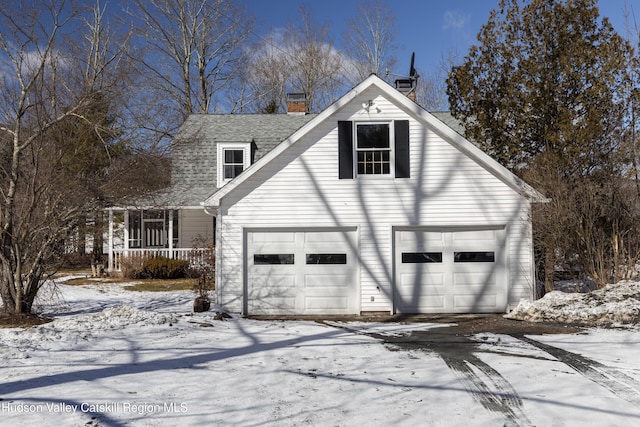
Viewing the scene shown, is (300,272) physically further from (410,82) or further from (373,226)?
(410,82)

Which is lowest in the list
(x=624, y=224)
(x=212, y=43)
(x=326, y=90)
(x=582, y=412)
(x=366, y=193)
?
(x=582, y=412)

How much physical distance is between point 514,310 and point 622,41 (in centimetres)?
827

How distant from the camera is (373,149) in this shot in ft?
40.8

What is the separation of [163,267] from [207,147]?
516 cm

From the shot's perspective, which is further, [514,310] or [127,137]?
[127,137]

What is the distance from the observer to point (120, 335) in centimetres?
915

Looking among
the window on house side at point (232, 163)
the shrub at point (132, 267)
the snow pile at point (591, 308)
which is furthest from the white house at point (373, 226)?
the shrub at point (132, 267)

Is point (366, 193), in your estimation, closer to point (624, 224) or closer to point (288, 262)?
point (288, 262)

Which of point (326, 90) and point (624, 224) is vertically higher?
point (326, 90)

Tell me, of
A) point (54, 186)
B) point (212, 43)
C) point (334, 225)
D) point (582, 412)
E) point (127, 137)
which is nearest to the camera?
point (582, 412)

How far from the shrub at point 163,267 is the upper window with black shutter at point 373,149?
9771 mm

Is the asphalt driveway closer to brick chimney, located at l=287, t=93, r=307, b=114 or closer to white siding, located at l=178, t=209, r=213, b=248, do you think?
white siding, located at l=178, t=209, r=213, b=248

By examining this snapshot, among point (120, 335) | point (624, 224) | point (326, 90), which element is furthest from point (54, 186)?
point (326, 90)

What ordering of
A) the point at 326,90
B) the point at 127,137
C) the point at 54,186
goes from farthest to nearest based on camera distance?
the point at 326,90, the point at 127,137, the point at 54,186
